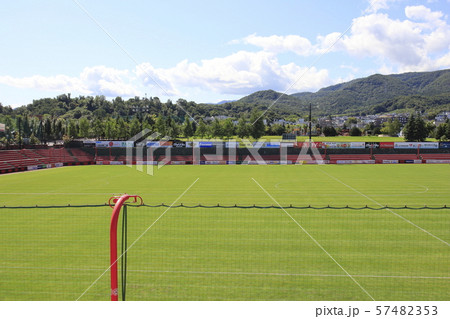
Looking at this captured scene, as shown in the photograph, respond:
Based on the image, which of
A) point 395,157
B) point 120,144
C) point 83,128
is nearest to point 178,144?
point 120,144

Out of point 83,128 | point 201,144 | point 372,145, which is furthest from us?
point 83,128

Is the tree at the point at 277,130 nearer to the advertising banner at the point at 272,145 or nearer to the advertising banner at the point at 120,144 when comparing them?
the advertising banner at the point at 272,145

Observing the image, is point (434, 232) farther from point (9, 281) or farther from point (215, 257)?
point (9, 281)

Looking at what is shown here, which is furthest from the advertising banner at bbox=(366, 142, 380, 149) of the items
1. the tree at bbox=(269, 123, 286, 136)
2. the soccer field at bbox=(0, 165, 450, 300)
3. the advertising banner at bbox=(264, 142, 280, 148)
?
the tree at bbox=(269, 123, 286, 136)

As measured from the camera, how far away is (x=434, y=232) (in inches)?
568

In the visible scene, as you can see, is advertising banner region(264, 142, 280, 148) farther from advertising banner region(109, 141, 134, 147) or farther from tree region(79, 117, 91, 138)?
tree region(79, 117, 91, 138)

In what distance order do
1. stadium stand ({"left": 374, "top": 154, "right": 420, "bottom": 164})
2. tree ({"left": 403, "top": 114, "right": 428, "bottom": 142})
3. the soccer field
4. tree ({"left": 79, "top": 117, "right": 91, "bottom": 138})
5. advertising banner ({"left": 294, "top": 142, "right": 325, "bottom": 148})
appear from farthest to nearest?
tree ({"left": 79, "top": 117, "right": 91, "bottom": 138}) < tree ({"left": 403, "top": 114, "right": 428, "bottom": 142}) < advertising banner ({"left": 294, "top": 142, "right": 325, "bottom": 148}) < stadium stand ({"left": 374, "top": 154, "right": 420, "bottom": 164}) < the soccer field

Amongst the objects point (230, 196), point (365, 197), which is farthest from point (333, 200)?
point (230, 196)

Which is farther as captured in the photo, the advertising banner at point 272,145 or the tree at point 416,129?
the tree at point 416,129

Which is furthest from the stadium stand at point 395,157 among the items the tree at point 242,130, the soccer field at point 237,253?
the soccer field at point 237,253

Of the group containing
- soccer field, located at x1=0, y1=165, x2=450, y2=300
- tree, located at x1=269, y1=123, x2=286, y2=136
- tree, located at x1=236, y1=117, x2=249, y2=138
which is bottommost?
soccer field, located at x1=0, y1=165, x2=450, y2=300

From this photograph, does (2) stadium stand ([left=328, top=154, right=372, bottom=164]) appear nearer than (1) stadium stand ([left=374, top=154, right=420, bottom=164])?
Yes

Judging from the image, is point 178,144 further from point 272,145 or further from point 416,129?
point 416,129

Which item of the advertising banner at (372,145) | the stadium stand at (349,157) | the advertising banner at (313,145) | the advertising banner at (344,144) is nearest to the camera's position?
the stadium stand at (349,157)
